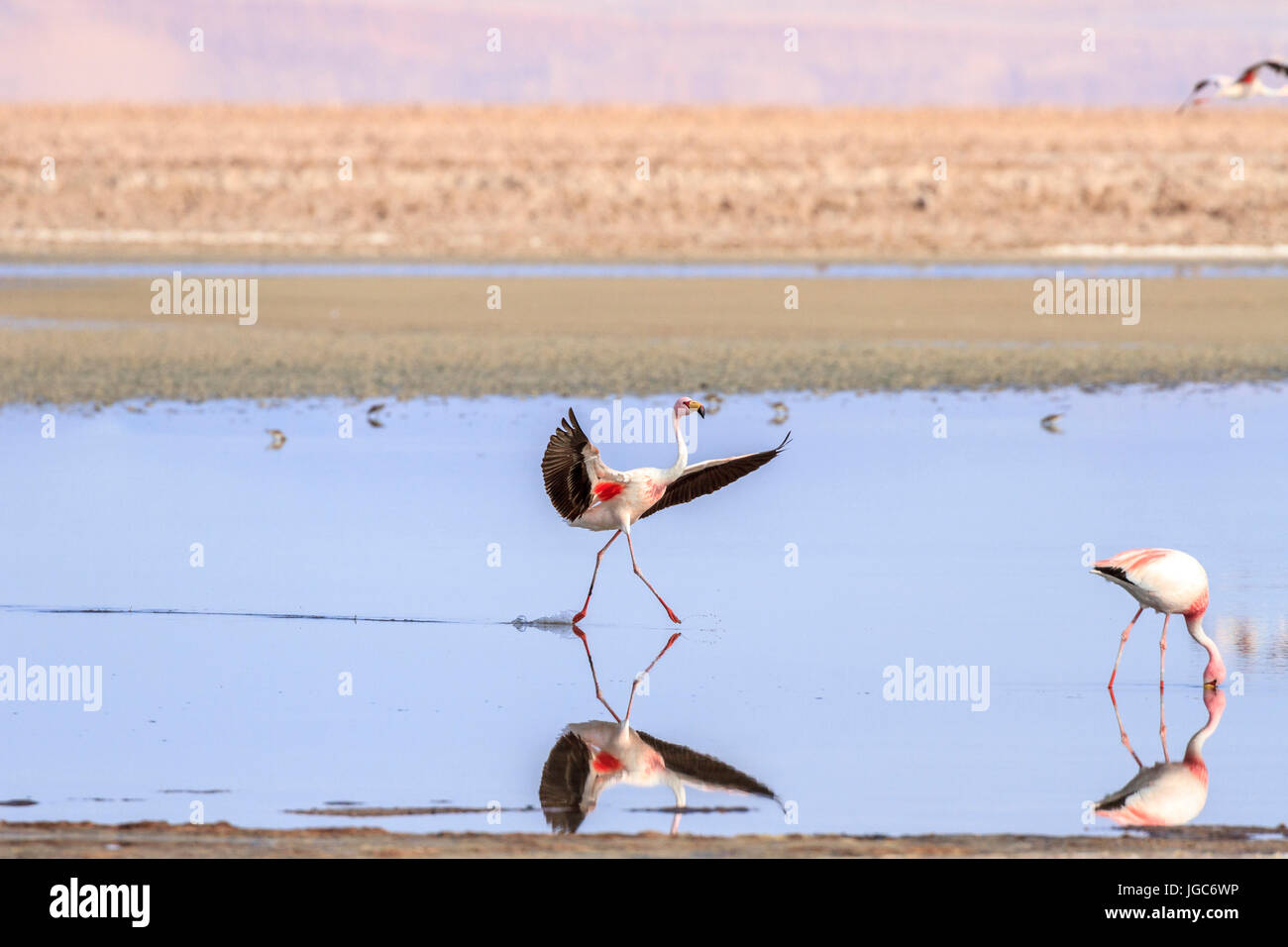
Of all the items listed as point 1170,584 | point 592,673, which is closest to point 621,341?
point 592,673

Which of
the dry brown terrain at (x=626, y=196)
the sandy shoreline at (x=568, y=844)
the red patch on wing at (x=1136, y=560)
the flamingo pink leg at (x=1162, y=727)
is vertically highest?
the dry brown terrain at (x=626, y=196)

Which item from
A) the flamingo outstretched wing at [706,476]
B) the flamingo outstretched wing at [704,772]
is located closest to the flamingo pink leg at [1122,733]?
the flamingo outstretched wing at [704,772]

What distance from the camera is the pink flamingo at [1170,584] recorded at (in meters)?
8.10

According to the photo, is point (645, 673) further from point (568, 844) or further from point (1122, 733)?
Answer: point (568, 844)

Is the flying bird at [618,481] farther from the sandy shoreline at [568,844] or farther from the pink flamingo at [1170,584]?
the sandy shoreline at [568,844]

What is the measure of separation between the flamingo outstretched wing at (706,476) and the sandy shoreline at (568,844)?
12.3ft

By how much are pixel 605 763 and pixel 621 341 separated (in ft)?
52.7

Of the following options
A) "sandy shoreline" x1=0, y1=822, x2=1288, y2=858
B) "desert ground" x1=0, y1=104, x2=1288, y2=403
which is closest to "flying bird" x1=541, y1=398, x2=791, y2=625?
"sandy shoreline" x1=0, y1=822, x2=1288, y2=858

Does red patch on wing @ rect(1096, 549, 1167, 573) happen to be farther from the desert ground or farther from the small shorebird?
the desert ground

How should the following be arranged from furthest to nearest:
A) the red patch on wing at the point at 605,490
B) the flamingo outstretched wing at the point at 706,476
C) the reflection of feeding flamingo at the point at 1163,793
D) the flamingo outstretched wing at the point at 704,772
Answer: the flamingo outstretched wing at the point at 706,476
the red patch on wing at the point at 605,490
the flamingo outstretched wing at the point at 704,772
the reflection of feeding flamingo at the point at 1163,793

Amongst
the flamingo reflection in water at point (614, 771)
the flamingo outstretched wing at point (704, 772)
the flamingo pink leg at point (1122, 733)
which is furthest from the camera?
the flamingo pink leg at point (1122, 733)

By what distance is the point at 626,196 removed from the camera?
4897cm
